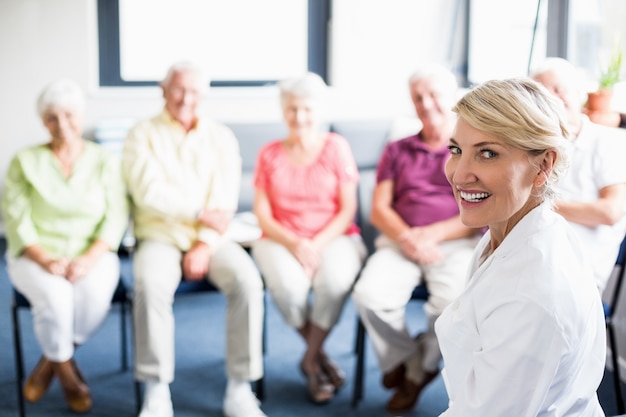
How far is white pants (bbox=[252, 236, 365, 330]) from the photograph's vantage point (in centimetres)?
311

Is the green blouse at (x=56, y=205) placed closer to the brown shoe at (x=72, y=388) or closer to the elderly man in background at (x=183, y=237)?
the elderly man in background at (x=183, y=237)

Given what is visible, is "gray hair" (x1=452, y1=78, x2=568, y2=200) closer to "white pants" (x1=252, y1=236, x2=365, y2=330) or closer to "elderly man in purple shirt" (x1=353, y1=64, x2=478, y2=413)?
"elderly man in purple shirt" (x1=353, y1=64, x2=478, y2=413)

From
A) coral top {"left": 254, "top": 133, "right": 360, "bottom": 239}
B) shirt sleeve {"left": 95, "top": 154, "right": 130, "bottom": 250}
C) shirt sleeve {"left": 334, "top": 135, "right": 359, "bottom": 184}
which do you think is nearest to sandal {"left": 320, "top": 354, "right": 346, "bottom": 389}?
coral top {"left": 254, "top": 133, "right": 360, "bottom": 239}

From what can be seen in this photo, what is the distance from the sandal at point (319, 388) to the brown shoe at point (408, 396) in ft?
0.80

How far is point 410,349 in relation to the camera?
3.01m

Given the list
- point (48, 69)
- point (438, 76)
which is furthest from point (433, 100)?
point (48, 69)

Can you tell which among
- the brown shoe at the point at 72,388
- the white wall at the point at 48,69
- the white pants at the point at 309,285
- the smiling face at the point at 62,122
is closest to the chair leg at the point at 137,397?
the brown shoe at the point at 72,388

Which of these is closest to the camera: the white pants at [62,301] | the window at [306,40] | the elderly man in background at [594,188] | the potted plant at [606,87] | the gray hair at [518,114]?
the gray hair at [518,114]

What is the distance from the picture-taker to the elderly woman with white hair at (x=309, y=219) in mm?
3148

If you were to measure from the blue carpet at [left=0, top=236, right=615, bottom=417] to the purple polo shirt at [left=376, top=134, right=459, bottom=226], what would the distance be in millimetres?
699

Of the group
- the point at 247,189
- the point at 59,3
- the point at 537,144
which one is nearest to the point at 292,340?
the point at 247,189

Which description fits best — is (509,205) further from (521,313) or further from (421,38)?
(421,38)

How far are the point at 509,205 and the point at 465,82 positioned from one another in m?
4.06

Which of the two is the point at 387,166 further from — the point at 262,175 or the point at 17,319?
the point at 17,319
